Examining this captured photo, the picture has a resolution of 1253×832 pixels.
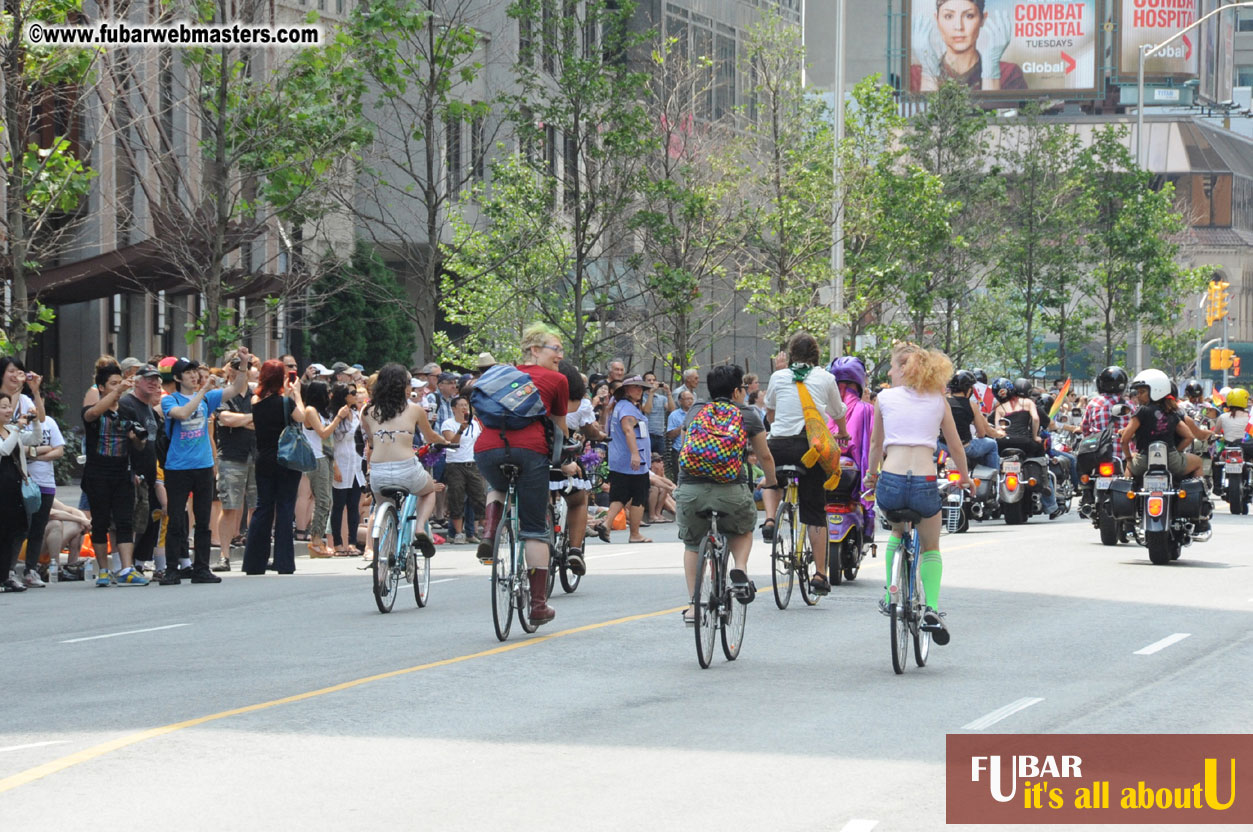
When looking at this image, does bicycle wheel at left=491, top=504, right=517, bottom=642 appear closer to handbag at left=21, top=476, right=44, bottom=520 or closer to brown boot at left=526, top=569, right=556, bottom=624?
brown boot at left=526, top=569, right=556, bottom=624

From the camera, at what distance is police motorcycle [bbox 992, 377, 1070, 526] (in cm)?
2617

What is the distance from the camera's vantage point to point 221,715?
→ 32.1 feet

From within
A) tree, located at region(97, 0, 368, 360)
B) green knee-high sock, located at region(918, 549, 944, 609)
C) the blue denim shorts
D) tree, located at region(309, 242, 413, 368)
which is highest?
tree, located at region(97, 0, 368, 360)

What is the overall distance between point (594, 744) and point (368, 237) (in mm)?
42651

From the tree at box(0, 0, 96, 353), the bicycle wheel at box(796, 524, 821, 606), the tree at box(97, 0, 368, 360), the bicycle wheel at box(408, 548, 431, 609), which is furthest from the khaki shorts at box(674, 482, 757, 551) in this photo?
the tree at box(97, 0, 368, 360)

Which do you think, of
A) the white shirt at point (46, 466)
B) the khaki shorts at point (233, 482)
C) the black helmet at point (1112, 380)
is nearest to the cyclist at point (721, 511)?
the white shirt at point (46, 466)

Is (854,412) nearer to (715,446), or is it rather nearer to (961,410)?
(715,446)

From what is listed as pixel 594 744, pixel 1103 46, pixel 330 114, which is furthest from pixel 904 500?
pixel 1103 46

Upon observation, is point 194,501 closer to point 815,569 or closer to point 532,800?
point 815,569

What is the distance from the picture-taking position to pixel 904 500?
436 inches

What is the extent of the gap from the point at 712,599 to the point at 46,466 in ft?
27.4

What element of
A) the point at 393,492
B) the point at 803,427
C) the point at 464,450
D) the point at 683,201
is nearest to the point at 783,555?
the point at 803,427

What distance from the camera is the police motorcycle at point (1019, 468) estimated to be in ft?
85.9

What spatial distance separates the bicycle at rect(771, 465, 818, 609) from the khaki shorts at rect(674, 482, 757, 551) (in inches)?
94.8
